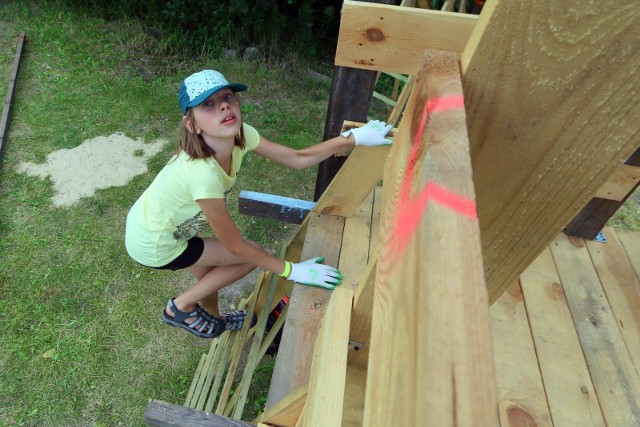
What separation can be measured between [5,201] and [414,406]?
470cm

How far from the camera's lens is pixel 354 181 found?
7.48 ft

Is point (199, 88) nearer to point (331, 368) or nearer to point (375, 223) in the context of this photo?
point (375, 223)

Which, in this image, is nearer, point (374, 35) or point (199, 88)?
point (374, 35)

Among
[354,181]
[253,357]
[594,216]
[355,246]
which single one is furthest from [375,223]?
[594,216]

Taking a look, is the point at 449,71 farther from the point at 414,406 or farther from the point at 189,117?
the point at 189,117

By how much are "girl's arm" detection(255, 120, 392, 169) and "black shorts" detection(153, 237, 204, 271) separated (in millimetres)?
605

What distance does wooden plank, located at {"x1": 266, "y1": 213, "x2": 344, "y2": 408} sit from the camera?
185 cm

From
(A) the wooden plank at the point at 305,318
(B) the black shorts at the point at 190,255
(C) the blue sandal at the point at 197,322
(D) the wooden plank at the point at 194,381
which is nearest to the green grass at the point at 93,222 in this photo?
(D) the wooden plank at the point at 194,381

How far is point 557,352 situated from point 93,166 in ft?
14.2

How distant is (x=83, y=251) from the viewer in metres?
3.76

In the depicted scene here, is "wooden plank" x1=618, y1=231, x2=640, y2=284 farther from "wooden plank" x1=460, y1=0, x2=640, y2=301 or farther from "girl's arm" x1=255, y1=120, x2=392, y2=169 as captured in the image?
"wooden plank" x1=460, y1=0, x2=640, y2=301

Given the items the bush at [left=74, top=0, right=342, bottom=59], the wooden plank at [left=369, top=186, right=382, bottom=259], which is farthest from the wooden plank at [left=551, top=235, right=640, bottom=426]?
the bush at [left=74, top=0, right=342, bottom=59]

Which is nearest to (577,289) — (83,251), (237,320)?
(237,320)

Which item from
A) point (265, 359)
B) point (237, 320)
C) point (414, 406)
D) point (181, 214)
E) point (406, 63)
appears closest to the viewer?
point (414, 406)
